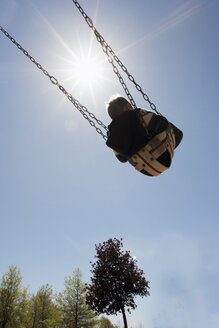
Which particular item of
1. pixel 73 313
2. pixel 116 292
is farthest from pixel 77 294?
pixel 116 292

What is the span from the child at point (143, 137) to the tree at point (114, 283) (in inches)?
614

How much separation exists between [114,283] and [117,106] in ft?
52.8

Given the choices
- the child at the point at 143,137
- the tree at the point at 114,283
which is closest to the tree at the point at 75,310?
the tree at the point at 114,283

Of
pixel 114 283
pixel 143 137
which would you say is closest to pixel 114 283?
pixel 114 283

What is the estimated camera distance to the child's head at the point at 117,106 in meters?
3.02

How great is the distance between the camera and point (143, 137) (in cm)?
269

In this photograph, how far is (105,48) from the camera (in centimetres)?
307

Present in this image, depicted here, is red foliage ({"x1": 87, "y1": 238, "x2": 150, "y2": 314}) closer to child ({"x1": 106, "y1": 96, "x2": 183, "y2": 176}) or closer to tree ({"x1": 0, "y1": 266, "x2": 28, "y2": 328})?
tree ({"x1": 0, "y1": 266, "x2": 28, "y2": 328})

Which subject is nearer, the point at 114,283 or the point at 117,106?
the point at 117,106

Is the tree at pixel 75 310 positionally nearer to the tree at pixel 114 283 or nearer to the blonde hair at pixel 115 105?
the tree at pixel 114 283

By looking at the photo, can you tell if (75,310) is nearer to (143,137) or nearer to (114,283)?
(114,283)

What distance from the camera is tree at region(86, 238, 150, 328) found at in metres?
15.7

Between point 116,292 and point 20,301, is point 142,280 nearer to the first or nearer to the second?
point 116,292

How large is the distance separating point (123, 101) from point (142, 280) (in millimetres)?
17006
